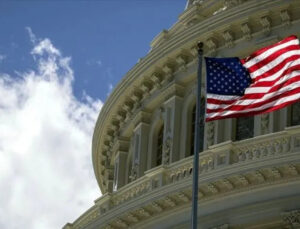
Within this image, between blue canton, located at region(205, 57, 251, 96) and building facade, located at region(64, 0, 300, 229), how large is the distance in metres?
Answer: 5.63

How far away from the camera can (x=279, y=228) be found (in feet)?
110

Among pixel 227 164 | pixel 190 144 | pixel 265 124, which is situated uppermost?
pixel 190 144

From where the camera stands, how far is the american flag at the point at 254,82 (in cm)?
2753

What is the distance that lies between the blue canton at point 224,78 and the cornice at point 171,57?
12765 millimetres

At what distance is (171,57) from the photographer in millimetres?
44594

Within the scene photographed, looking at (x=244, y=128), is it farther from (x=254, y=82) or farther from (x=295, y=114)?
(x=254, y=82)

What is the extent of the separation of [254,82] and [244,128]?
495 inches

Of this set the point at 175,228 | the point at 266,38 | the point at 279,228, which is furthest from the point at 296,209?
the point at 266,38

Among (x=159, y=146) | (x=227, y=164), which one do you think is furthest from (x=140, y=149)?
(x=227, y=164)

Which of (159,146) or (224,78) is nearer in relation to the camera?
(224,78)

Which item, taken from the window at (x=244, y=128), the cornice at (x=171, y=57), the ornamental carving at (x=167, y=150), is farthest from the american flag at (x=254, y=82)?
the ornamental carving at (x=167, y=150)

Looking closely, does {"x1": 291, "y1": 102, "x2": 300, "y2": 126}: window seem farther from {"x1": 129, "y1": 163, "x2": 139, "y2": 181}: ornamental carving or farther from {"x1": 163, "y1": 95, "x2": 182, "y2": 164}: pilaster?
{"x1": 129, "y1": 163, "x2": 139, "y2": 181}: ornamental carving

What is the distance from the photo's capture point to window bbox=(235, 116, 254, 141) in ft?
132

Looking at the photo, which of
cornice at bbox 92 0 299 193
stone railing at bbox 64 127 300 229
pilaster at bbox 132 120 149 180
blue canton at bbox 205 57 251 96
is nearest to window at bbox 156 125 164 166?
pilaster at bbox 132 120 149 180
